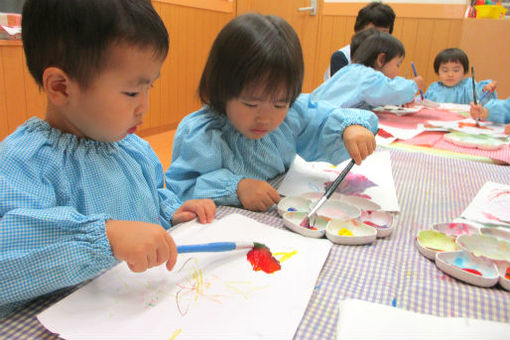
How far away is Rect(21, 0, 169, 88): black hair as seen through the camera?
0.51 meters

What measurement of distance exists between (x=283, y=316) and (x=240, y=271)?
105 millimetres

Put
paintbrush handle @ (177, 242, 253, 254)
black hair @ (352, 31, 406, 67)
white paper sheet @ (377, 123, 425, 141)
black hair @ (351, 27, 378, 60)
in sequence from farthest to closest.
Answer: black hair @ (351, 27, 378, 60)
black hair @ (352, 31, 406, 67)
white paper sheet @ (377, 123, 425, 141)
paintbrush handle @ (177, 242, 253, 254)

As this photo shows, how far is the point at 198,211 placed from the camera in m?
0.69

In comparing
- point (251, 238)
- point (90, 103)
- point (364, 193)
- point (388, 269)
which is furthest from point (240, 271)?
point (364, 193)

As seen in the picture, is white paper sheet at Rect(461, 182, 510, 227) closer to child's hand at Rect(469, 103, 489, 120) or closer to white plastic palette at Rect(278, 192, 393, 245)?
white plastic palette at Rect(278, 192, 393, 245)

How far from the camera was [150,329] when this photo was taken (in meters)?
0.42

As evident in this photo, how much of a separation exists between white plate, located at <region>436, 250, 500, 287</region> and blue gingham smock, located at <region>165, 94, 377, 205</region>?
1.23 ft

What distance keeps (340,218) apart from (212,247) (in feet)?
0.89

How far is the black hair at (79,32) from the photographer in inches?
20.2

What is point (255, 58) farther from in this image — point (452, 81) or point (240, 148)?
point (452, 81)

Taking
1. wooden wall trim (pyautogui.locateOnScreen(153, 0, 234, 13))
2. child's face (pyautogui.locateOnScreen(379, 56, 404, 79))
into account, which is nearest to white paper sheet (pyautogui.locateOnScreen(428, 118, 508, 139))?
child's face (pyautogui.locateOnScreen(379, 56, 404, 79))

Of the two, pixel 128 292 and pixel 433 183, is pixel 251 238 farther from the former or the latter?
pixel 433 183

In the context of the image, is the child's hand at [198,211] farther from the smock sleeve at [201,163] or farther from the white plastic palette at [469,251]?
the white plastic palette at [469,251]

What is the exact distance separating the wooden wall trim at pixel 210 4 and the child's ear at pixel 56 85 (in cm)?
292
